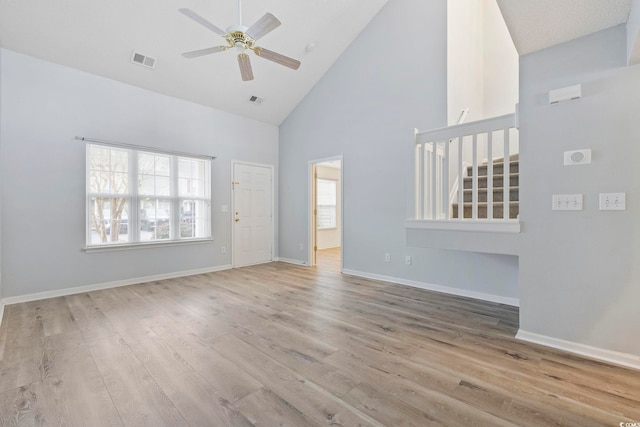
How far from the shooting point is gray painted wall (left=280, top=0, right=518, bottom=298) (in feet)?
12.7

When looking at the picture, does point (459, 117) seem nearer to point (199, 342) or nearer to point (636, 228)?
point (636, 228)

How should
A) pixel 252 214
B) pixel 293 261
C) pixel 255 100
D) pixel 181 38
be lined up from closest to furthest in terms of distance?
pixel 181 38, pixel 255 100, pixel 252 214, pixel 293 261

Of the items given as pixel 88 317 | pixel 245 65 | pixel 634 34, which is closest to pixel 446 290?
pixel 634 34

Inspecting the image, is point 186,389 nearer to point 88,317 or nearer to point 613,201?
point 88,317

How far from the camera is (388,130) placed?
4.45 metres

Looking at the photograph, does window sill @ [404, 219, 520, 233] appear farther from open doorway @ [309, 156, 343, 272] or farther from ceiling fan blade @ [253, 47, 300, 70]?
open doorway @ [309, 156, 343, 272]

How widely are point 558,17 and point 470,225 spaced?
1.68 metres

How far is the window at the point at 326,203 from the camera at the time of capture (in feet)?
27.6

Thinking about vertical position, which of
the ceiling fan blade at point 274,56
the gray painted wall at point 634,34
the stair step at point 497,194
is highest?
the ceiling fan blade at point 274,56

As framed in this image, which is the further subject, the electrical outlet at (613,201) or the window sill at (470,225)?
the window sill at (470,225)

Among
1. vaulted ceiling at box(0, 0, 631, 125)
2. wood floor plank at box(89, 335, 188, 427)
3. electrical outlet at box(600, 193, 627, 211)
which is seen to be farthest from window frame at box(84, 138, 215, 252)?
electrical outlet at box(600, 193, 627, 211)

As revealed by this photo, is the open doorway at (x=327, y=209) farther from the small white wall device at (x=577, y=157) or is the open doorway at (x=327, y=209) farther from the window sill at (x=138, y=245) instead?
the small white wall device at (x=577, y=157)

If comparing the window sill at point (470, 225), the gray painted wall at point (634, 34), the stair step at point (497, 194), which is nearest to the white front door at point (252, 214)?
the window sill at point (470, 225)

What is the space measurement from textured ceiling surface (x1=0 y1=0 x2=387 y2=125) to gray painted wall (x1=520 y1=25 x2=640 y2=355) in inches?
123
